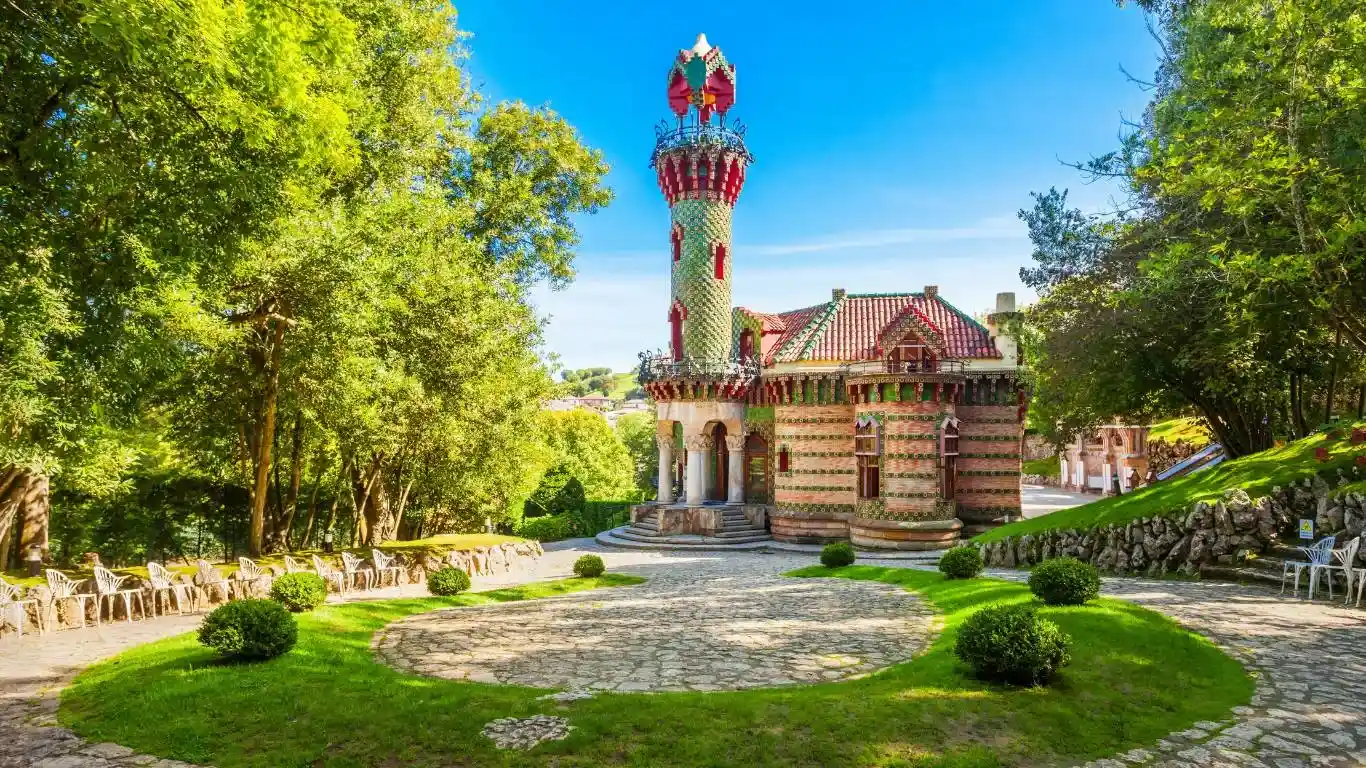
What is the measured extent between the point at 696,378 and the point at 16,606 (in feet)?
76.6

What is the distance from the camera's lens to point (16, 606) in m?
12.5

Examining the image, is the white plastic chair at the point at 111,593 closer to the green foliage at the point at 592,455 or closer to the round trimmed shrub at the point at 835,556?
the round trimmed shrub at the point at 835,556

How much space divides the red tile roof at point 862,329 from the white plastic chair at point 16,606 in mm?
25252

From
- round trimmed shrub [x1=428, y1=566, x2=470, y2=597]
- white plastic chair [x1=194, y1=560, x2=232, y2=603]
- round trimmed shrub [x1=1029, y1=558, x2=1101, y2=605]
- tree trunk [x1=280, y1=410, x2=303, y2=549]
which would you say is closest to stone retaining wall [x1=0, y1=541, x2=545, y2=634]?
white plastic chair [x1=194, y1=560, x2=232, y2=603]

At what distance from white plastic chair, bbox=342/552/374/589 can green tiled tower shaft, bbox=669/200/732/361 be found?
56.0 ft

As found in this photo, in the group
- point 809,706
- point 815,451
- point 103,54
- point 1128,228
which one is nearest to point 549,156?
point 815,451

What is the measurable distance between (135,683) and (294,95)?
737cm

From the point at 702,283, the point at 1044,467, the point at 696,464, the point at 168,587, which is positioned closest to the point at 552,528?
the point at 696,464

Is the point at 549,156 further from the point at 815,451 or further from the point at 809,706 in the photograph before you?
the point at 809,706

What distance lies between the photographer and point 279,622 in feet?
32.6

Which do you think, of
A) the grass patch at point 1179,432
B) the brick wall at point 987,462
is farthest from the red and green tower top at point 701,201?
the grass patch at point 1179,432

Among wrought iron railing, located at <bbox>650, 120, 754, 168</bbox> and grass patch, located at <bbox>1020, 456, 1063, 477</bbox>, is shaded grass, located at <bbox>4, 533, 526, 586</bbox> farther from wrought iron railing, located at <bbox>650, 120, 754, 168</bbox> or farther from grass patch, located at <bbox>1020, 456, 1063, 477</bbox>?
grass patch, located at <bbox>1020, 456, 1063, 477</bbox>

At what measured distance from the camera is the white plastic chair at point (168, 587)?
47.6 feet

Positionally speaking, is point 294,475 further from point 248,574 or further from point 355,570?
point 248,574
